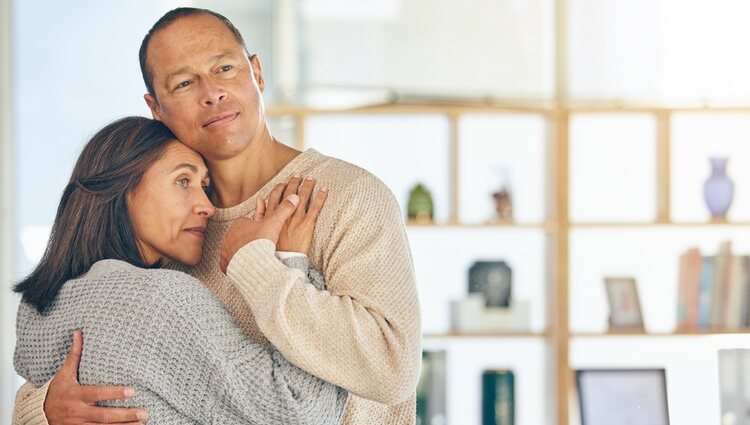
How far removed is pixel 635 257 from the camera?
16.3 feet

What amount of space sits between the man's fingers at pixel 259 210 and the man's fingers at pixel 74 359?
1.14ft

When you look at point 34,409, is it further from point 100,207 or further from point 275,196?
point 275,196

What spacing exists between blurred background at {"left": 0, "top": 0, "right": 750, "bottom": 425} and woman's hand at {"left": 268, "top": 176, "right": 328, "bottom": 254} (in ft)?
9.05

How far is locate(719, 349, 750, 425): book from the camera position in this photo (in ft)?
15.7

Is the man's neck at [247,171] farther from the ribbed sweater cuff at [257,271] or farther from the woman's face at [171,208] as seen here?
the ribbed sweater cuff at [257,271]

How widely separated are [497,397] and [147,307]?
10.4ft

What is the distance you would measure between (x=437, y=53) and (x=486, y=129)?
39 cm

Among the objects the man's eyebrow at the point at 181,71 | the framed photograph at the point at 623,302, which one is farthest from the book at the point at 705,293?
the man's eyebrow at the point at 181,71

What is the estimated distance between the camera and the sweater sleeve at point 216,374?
1.83m

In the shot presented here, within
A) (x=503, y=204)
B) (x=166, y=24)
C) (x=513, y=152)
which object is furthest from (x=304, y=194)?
(x=513, y=152)

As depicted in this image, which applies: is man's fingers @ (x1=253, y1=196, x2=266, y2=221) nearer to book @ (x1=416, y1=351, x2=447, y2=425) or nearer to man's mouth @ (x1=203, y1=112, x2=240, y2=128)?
man's mouth @ (x1=203, y1=112, x2=240, y2=128)

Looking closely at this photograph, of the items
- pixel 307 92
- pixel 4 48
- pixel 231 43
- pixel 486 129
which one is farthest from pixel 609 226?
pixel 231 43

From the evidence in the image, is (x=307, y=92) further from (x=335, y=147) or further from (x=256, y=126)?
(x=256, y=126)

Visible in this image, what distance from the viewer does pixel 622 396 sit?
185 inches
